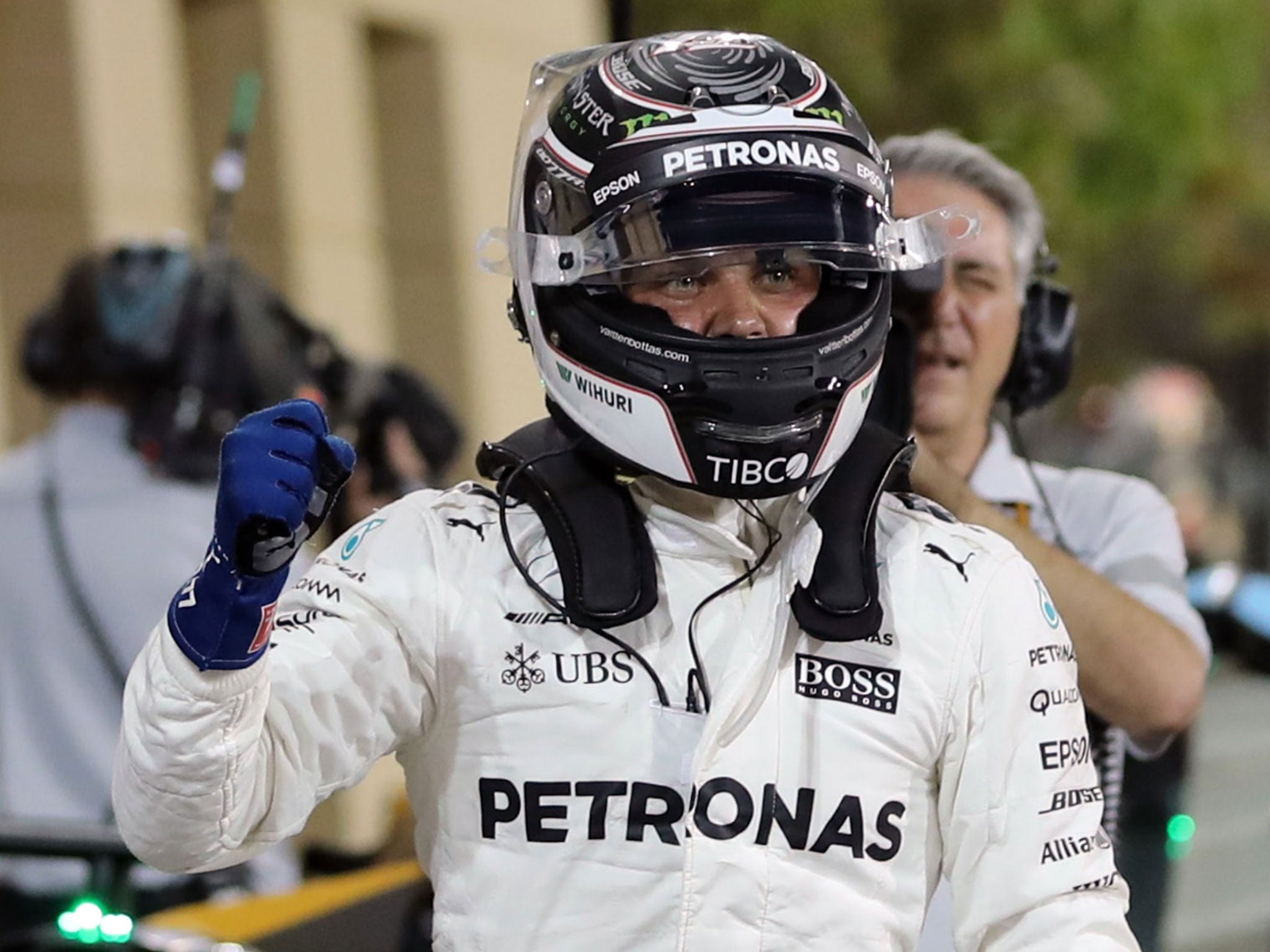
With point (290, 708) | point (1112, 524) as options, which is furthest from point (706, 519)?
point (1112, 524)

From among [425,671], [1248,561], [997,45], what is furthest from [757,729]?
[1248,561]

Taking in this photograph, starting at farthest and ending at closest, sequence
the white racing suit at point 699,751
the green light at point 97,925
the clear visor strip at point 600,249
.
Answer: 1. the green light at point 97,925
2. the clear visor strip at point 600,249
3. the white racing suit at point 699,751

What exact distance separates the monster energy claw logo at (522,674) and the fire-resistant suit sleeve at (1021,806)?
46 cm

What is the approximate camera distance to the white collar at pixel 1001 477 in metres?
3.17

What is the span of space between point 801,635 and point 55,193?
5050mm

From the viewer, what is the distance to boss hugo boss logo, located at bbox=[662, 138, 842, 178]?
2.13m

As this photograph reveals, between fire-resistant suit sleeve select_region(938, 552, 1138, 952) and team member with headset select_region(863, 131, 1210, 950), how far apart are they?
2.18 feet

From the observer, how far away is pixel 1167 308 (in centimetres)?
2339

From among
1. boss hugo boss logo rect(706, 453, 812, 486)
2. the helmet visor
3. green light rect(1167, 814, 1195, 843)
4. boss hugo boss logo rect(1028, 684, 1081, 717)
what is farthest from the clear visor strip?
green light rect(1167, 814, 1195, 843)

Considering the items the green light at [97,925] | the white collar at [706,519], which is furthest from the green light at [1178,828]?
the green light at [97,925]

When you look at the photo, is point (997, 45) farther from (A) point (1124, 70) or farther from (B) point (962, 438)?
(B) point (962, 438)

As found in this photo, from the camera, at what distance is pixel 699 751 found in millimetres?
2053

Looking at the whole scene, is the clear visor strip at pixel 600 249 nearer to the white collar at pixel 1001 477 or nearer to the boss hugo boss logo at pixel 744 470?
the boss hugo boss logo at pixel 744 470

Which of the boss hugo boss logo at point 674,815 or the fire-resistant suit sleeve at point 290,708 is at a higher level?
the fire-resistant suit sleeve at point 290,708
